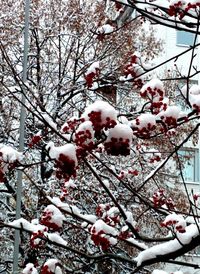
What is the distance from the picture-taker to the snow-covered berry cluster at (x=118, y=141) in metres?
2.86

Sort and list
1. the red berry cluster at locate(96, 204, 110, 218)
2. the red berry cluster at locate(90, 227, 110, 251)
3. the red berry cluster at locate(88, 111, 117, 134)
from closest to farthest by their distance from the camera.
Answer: the red berry cluster at locate(88, 111, 117, 134) → the red berry cluster at locate(90, 227, 110, 251) → the red berry cluster at locate(96, 204, 110, 218)

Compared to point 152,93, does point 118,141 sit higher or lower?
lower

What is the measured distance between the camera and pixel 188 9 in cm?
348

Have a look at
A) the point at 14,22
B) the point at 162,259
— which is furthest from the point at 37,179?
the point at 162,259

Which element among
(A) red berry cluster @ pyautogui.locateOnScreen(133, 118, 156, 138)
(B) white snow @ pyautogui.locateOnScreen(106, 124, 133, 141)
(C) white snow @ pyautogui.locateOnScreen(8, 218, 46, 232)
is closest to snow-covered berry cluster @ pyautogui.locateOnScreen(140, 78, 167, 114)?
(A) red berry cluster @ pyautogui.locateOnScreen(133, 118, 156, 138)

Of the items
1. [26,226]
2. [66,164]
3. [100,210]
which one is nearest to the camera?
[66,164]

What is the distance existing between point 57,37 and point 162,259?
9.51m

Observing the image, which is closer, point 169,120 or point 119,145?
point 119,145

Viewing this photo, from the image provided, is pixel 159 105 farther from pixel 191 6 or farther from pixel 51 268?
pixel 51 268

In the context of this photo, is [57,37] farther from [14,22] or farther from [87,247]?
[87,247]

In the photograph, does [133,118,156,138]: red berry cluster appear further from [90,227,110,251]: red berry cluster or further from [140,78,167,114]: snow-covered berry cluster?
[90,227,110,251]: red berry cluster

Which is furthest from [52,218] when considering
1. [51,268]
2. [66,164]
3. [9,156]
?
[66,164]

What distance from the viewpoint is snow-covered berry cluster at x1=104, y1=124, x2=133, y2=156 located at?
9.38 ft

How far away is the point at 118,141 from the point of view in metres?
2.87
